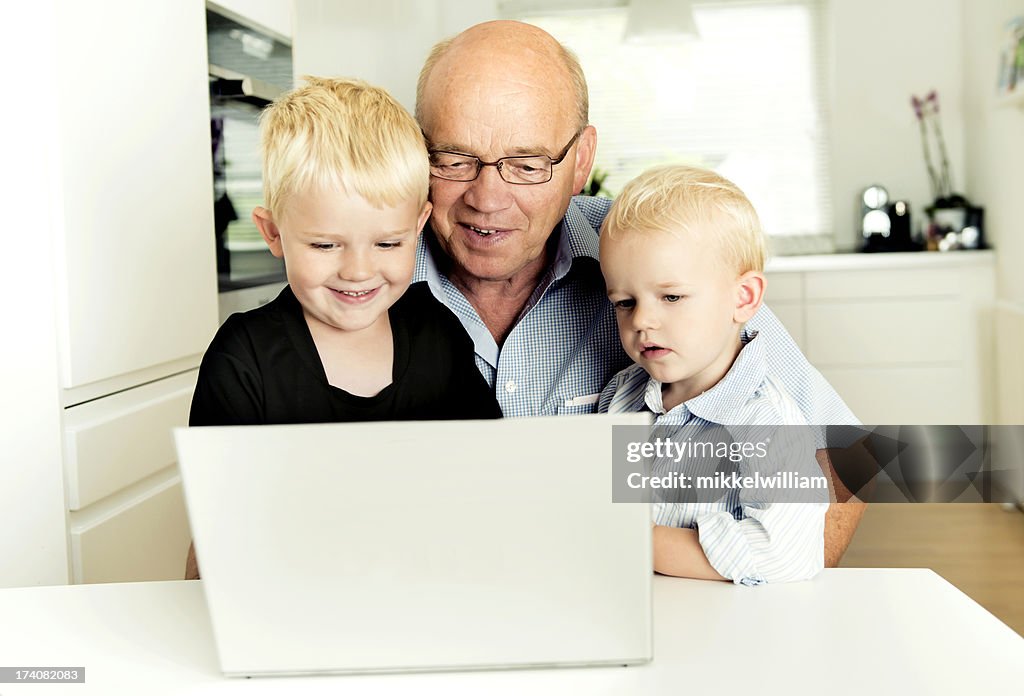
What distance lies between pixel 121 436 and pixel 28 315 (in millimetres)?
349

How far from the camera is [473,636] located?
0.67 metres

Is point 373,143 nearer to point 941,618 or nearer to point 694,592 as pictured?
point 694,592

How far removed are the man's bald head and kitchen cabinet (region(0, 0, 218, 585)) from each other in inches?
24.5

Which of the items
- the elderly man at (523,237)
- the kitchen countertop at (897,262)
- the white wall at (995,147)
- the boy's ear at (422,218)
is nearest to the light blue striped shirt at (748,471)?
the elderly man at (523,237)

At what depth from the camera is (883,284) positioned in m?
3.86

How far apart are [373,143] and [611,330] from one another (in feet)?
1.69

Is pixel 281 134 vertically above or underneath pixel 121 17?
underneath

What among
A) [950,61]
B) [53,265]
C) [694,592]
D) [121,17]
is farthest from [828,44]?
[694,592]

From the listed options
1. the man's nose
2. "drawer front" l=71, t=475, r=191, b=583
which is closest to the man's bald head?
the man's nose

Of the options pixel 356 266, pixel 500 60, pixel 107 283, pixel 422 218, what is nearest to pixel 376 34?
pixel 107 283

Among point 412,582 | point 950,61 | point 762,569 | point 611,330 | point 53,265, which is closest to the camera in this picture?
point 412,582

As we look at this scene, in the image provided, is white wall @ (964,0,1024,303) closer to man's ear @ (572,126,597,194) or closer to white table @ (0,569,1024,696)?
man's ear @ (572,126,597,194)

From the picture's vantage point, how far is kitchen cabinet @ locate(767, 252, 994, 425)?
385 centimetres

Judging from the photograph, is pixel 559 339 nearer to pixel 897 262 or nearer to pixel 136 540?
pixel 136 540
